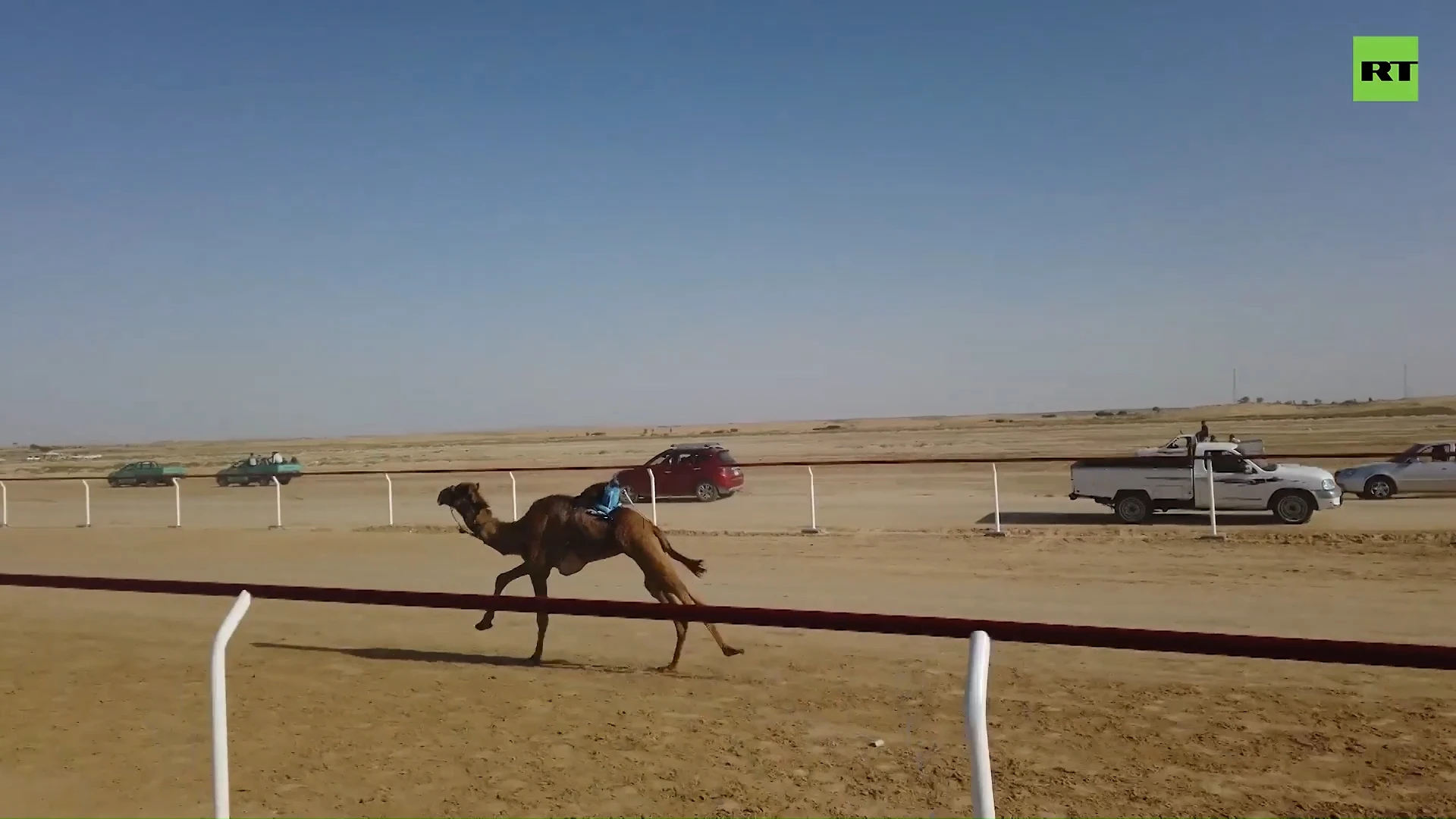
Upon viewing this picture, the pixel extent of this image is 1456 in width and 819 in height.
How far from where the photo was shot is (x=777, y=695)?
8.38 m

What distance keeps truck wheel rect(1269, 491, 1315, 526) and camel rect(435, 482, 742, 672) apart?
14.0 meters

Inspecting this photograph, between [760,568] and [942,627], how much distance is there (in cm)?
1264

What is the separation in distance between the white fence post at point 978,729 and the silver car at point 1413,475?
974 inches

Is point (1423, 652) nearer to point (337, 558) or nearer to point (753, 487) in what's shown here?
point (337, 558)

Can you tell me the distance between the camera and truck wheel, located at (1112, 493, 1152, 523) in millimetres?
20297

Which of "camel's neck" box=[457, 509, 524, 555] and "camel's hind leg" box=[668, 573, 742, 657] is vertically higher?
"camel's neck" box=[457, 509, 524, 555]

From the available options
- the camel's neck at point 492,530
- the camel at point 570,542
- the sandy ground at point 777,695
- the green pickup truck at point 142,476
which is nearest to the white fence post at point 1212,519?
the sandy ground at point 777,695

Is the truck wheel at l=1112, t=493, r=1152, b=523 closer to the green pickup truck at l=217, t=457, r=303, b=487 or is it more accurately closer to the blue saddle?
the blue saddle

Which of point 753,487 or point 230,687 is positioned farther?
point 753,487

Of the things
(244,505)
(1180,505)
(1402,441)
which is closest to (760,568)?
(1180,505)

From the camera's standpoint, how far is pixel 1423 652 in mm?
2762

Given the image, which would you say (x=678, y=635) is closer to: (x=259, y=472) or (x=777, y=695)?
(x=777, y=695)

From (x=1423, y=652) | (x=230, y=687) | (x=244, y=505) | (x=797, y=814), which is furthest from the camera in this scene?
(x=244, y=505)

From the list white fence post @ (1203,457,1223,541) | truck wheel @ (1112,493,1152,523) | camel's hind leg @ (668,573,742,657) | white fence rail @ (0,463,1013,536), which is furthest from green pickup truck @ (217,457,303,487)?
camel's hind leg @ (668,573,742,657)
